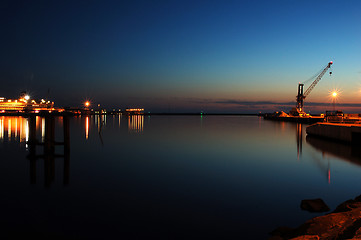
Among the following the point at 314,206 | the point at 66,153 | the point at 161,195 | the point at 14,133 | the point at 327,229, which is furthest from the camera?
the point at 14,133

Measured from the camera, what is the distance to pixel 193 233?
7.84 m

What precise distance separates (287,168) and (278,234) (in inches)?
483

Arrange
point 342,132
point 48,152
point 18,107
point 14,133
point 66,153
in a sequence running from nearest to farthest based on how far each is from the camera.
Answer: point 48,152 → point 66,153 → point 342,132 → point 14,133 → point 18,107

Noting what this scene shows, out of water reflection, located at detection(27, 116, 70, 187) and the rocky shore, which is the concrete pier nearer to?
the rocky shore

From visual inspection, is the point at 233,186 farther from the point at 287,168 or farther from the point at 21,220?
the point at 21,220

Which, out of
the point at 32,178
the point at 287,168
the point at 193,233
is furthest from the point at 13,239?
the point at 287,168

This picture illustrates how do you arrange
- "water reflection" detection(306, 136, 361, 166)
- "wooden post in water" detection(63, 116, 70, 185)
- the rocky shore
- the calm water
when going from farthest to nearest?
"water reflection" detection(306, 136, 361, 166)
"wooden post in water" detection(63, 116, 70, 185)
the calm water
the rocky shore

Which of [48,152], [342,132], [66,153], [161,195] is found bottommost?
[161,195]

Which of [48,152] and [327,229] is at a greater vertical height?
[48,152]

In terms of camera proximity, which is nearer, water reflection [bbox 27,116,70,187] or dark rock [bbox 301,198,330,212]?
dark rock [bbox 301,198,330,212]

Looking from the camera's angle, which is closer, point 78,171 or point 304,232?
point 304,232

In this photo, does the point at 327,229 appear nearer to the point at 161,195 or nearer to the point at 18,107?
the point at 161,195

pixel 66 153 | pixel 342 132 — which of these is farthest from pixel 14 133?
pixel 342 132

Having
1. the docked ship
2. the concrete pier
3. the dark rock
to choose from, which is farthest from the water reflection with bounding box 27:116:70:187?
the docked ship
